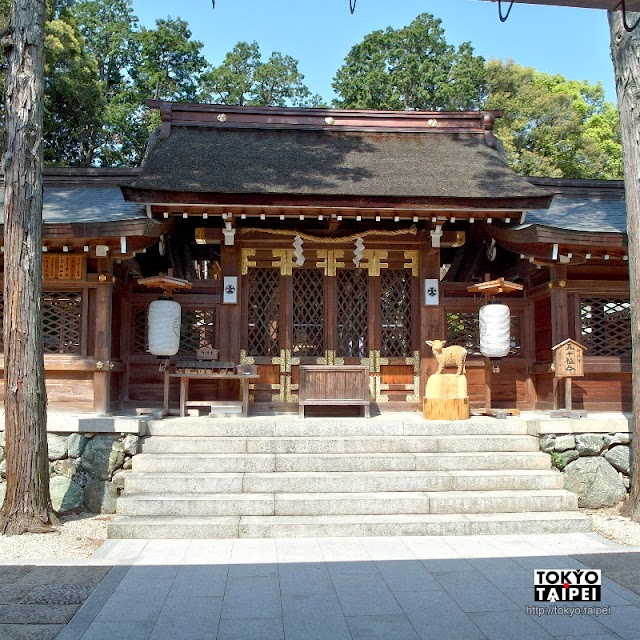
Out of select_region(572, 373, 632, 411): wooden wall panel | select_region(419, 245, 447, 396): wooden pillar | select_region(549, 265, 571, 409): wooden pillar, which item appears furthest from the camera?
select_region(419, 245, 447, 396): wooden pillar

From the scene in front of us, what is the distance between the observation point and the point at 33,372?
19.9 ft

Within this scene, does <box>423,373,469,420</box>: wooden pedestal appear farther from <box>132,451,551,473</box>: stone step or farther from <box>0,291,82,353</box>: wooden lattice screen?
<box>0,291,82,353</box>: wooden lattice screen

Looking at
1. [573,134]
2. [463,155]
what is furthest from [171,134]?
[573,134]

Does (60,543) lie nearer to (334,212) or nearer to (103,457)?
(103,457)

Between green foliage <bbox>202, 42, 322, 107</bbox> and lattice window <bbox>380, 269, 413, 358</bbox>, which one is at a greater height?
green foliage <bbox>202, 42, 322, 107</bbox>

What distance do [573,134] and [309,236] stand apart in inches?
887

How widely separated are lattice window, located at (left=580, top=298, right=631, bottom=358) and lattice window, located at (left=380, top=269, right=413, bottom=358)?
2.54 meters

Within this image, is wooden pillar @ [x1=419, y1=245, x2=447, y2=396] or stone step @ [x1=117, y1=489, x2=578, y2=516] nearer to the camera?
stone step @ [x1=117, y1=489, x2=578, y2=516]

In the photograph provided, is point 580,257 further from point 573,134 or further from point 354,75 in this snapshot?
point 354,75

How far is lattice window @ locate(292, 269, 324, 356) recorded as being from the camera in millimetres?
9438

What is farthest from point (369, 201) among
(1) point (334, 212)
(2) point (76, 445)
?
(2) point (76, 445)

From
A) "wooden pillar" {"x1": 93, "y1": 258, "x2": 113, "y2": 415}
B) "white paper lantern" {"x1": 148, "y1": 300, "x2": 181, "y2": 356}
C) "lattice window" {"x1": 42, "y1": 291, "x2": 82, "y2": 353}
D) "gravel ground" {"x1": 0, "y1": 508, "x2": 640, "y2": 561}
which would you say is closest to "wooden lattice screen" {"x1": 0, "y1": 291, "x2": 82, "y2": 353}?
"lattice window" {"x1": 42, "y1": 291, "x2": 82, "y2": 353}

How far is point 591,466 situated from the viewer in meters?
7.21

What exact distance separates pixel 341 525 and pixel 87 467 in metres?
3.13
